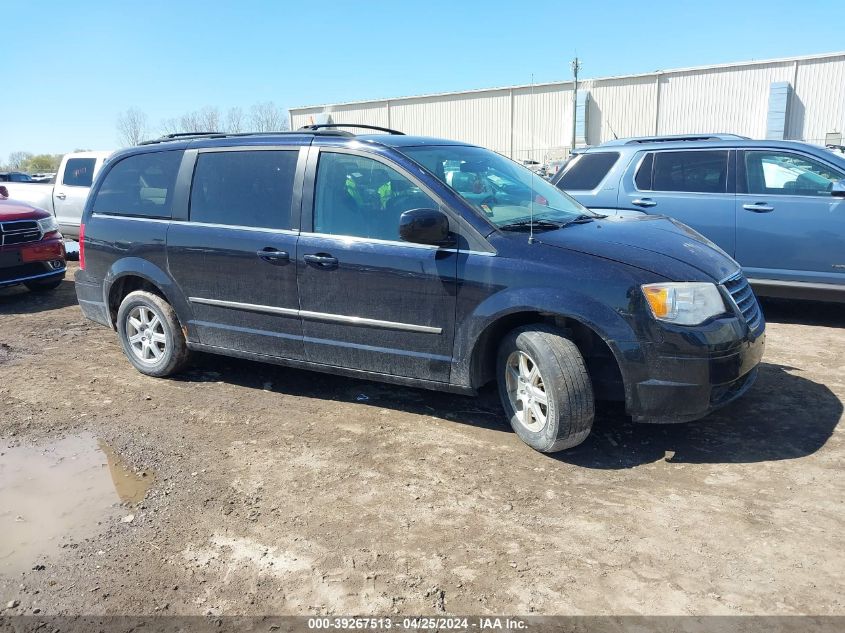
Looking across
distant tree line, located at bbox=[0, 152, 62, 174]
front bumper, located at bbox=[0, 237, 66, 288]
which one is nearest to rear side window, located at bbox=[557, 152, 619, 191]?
front bumper, located at bbox=[0, 237, 66, 288]

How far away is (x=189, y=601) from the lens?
2709mm

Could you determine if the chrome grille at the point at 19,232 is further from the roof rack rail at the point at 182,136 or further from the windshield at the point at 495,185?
the windshield at the point at 495,185

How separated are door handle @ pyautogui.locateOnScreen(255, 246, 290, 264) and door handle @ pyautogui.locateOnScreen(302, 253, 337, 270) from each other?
17 centimetres

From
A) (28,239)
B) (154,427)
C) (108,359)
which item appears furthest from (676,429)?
(28,239)

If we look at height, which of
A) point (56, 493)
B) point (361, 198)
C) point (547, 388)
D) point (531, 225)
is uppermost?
point (361, 198)

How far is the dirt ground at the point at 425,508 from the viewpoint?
8.87 feet

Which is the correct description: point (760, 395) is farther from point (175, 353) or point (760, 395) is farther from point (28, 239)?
point (28, 239)

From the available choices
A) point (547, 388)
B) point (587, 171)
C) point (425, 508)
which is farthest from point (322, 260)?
point (587, 171)

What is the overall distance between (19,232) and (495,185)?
6.78 meters

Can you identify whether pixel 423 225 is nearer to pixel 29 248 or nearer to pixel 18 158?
pixel 29 248

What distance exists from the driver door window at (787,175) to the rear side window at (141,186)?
5449 mm

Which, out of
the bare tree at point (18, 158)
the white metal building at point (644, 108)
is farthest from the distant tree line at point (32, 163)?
the white metal building at point (644, 108)

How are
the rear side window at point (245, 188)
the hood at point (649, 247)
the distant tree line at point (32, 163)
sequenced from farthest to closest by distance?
the distant tree line at point (32, 163), the rear side window at point (245, 188), the hood at point (649, 247)

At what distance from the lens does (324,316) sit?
4469mm
